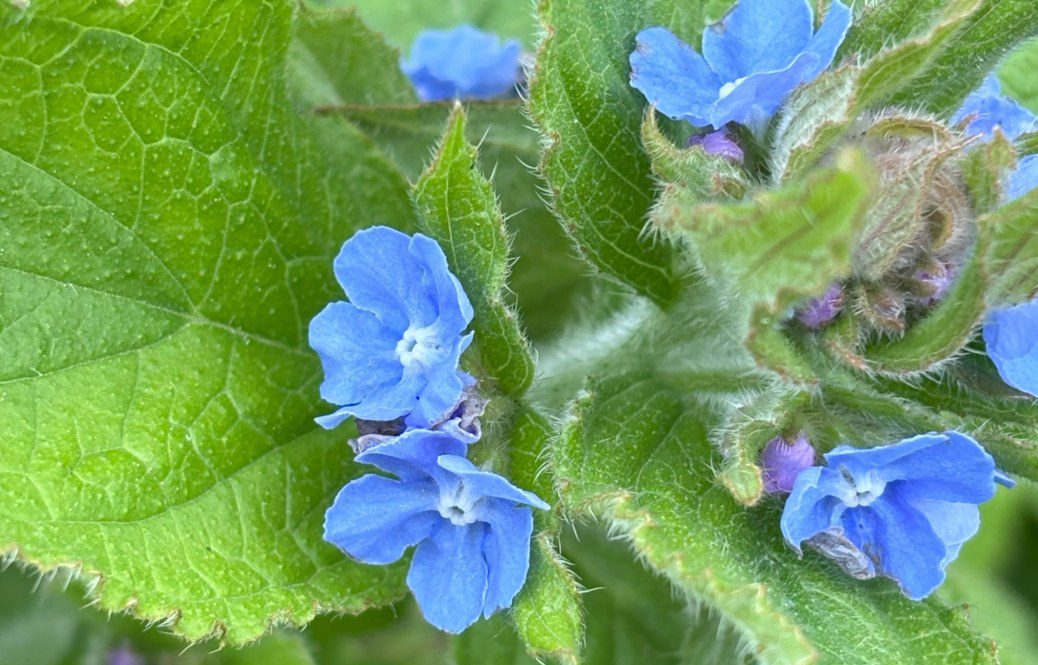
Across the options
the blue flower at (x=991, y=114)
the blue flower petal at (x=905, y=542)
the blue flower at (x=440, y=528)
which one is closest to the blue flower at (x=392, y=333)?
the blue flower at (x=440, y=528)

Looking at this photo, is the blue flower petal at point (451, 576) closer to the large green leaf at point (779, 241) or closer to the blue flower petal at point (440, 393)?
the blue flower petal at point (440, 393)

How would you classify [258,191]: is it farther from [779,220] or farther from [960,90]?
[960,90]

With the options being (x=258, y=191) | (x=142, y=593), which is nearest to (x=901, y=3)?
(x=258, y=191)

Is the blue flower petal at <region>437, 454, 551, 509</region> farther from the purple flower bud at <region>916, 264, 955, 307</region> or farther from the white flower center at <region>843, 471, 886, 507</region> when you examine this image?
the purple flower bud at <region>916, 264, 955, 307</region>

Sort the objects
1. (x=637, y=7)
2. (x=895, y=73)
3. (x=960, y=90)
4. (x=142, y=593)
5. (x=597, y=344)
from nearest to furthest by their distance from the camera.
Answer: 1. (x=895, y=73)
2. (x=142, y=593)
3. (x=960, y=90)
4. (x=637, y=7)
5. (x=597, y=344)

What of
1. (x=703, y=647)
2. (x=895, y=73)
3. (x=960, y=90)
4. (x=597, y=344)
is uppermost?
(x=895, y=73)

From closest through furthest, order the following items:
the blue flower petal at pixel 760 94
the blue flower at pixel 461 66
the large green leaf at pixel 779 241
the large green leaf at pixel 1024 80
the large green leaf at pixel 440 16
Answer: the large green leaf at pixel 779 241 < the blue flower petal at pixel 760 94 < the large green leaf at pixel 1024 80 < the blue flower at pixel 461 66 < the large green leaf at pixel 440 16

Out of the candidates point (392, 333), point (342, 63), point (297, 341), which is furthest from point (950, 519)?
point (342, 63)
